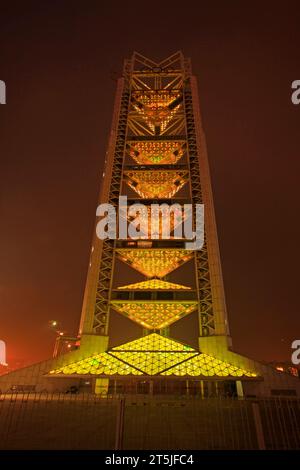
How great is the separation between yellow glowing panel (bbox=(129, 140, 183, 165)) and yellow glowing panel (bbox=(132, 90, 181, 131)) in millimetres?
9454

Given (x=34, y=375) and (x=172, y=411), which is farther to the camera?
(x=34, y=375)

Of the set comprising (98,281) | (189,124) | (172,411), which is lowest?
(172,411)

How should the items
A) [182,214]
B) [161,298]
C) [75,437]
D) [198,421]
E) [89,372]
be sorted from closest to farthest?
[75,437] → [198,421] → [89,372] → [161,298] → [182,214]

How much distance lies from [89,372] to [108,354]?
157 inches

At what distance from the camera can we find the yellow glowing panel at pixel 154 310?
36.6 m

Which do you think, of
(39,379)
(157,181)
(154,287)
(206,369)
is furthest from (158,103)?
(39,379)

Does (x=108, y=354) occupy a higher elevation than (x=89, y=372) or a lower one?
higher

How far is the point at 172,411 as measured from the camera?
1526cm

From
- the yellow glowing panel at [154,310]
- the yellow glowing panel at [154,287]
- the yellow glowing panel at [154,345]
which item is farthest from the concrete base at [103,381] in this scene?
the yellow glowing panel at [154,287]

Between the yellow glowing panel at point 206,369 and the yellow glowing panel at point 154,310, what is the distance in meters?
8.19

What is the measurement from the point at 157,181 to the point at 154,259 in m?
16.8

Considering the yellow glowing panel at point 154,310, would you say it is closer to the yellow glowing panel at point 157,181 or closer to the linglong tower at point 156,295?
the linglong tower at point 156,295

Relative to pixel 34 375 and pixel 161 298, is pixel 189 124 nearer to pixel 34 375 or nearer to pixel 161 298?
pixel 161 298

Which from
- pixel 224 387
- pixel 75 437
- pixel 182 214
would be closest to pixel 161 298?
pixel 224 387
